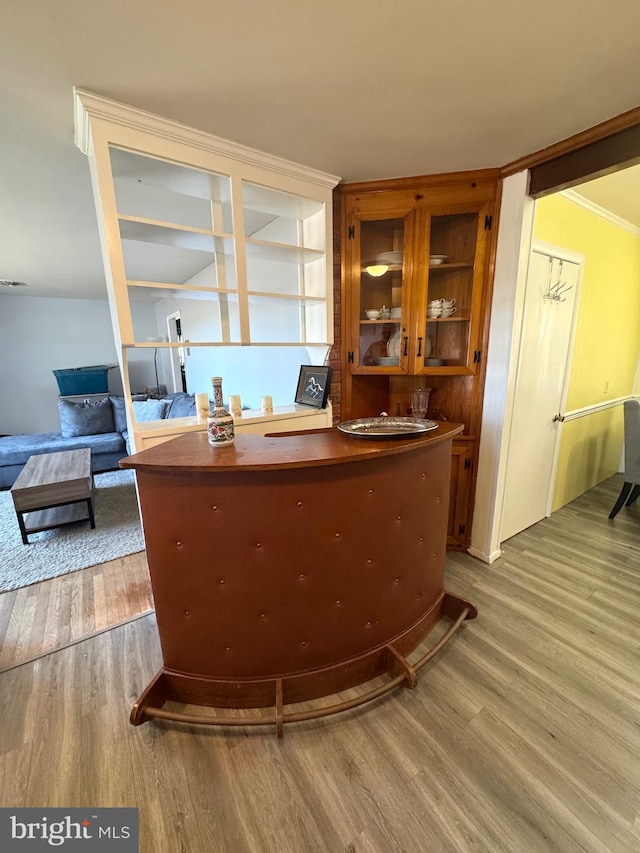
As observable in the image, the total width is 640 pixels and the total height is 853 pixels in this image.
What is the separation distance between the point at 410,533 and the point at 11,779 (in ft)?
5.54

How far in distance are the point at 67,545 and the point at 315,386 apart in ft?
7.70

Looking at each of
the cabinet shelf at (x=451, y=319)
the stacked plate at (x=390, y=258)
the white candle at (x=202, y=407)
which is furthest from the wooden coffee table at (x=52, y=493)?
the cabinet shelf at (x=451, y=319)

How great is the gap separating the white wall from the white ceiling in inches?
181

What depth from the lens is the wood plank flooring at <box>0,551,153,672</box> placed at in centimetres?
179

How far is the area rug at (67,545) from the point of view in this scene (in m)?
2.38

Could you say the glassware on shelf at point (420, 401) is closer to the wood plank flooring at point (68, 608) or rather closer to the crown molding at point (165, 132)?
the crown molding at point (165, 132)

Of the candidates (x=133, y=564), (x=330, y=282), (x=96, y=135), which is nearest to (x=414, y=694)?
(x=133, y=564)

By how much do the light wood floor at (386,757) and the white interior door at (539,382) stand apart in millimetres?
1017

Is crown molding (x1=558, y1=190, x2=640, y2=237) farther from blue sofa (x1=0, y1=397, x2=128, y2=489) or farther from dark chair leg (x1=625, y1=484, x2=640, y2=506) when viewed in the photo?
blue sofa (x1=0, y1=397, x2=128, y2=489)

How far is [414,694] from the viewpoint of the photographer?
4.84ft

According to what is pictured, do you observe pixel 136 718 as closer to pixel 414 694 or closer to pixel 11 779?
pixel 11 779

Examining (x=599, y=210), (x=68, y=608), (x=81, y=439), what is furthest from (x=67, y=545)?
(x=599, y=210)

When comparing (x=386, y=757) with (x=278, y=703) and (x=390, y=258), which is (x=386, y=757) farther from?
(x=390, y=258)

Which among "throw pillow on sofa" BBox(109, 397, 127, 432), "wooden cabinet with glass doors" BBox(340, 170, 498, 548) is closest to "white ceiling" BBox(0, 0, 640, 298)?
"wooden cabinet with glass doors" BBox(340, 170, 498, 548)
